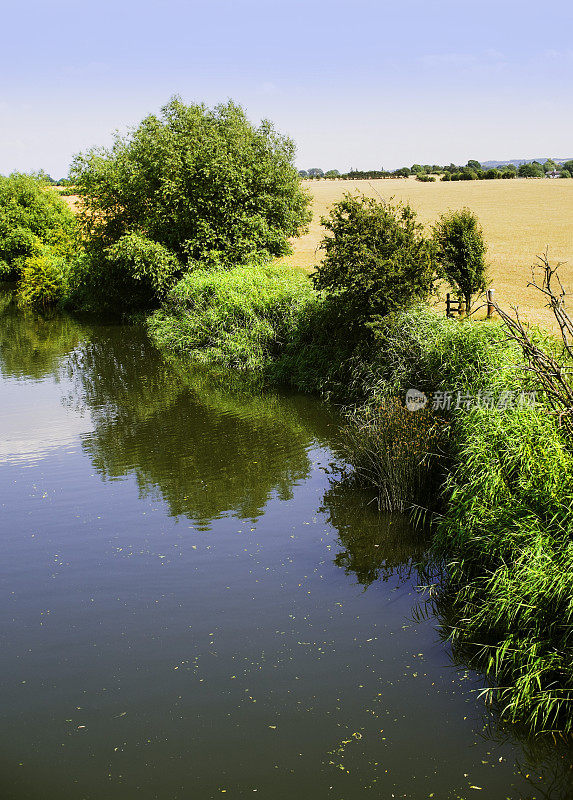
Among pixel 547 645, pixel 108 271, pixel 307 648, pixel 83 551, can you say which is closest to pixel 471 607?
pixel 547 645

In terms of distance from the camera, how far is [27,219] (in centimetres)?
4494

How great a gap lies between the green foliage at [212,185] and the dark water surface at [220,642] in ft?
53.7

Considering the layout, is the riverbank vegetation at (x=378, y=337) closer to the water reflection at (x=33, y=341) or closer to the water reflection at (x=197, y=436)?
the water reflection at (x=197, y=436)

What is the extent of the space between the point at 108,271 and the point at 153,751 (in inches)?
1165

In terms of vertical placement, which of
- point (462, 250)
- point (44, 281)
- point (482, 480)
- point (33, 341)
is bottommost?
point (33, 341)

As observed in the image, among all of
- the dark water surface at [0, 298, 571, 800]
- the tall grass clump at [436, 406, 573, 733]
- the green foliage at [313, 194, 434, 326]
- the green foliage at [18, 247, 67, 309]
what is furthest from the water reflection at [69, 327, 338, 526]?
the green foliage at [18, 247, 67, 309]

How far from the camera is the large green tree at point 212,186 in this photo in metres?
28.2

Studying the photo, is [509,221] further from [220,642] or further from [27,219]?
[220,642]

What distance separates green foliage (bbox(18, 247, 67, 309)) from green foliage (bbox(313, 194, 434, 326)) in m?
24.8

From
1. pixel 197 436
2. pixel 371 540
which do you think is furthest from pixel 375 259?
pixel 371 540

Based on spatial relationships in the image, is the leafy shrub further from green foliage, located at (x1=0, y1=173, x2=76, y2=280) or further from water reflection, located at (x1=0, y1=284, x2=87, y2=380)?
green foliage, located at (x1=0, y1=173, x2=76, y2=280)

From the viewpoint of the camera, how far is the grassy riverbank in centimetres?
644

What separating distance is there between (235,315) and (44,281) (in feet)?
65.1

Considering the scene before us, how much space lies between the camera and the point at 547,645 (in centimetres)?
649
